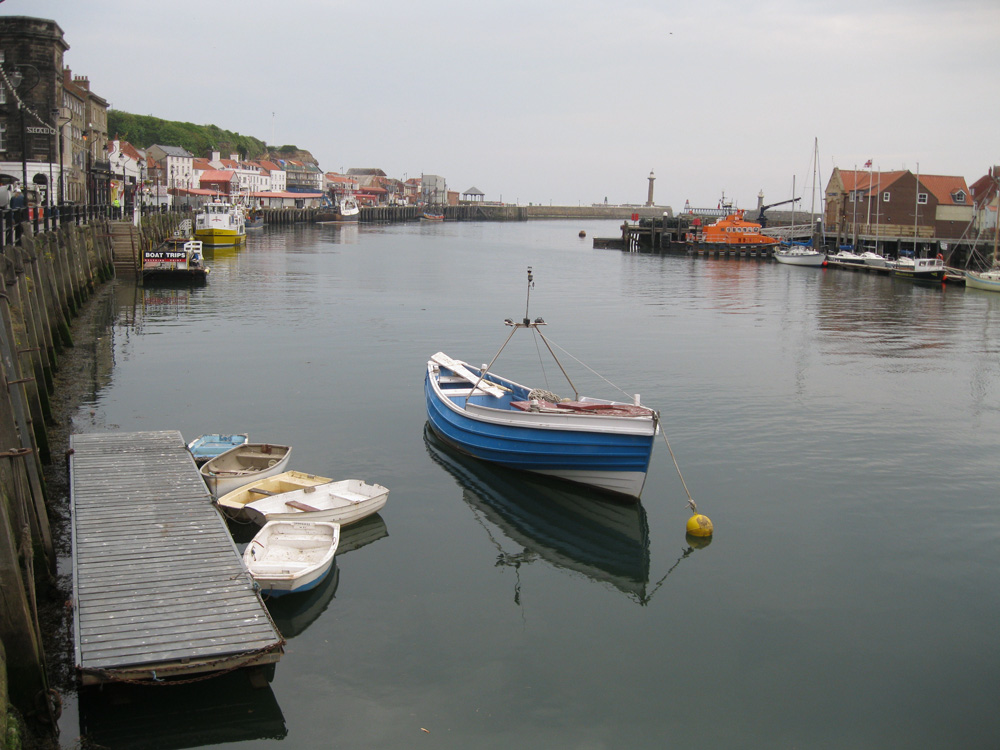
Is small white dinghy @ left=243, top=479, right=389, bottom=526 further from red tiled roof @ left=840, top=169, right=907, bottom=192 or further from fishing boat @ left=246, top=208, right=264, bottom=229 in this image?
fishing boat @ left=246, top=208, right=264, bottom=229

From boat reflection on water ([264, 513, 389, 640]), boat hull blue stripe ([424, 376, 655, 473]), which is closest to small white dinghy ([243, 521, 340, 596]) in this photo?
boat reflection on water ([264, 513, 389, 640])

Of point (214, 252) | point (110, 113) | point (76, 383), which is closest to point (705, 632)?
point (76, 383)

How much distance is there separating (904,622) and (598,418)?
21.4 ft

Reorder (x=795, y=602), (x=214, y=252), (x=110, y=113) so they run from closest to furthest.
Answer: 1. (x=795, y=602)
2. (x=214, y=252)
3. (x=110, y=113)

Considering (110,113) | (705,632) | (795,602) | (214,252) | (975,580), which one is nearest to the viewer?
(705,632)

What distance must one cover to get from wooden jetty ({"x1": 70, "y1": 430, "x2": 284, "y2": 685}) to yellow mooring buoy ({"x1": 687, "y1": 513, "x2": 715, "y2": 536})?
8504mm

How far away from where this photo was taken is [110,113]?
568ft

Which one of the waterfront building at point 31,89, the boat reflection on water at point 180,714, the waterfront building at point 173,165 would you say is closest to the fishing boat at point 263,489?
the boat reflection on water at point 180,714

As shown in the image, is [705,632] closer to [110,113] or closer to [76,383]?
[76,383]

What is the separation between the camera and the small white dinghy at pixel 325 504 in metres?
14.7

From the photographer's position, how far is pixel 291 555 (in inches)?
534

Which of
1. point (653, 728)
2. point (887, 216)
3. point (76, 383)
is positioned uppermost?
point (887, 216)

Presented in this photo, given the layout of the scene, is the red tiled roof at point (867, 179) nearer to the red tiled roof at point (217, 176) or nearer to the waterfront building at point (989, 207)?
the waterfront building at point (989, 207)

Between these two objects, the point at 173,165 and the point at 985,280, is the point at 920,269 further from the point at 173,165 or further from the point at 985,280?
the point at 173,165
